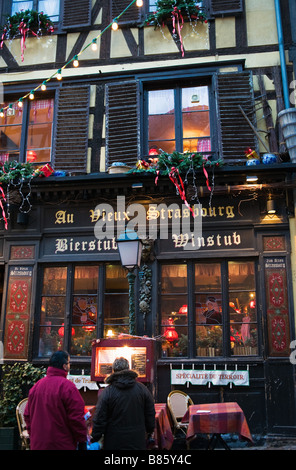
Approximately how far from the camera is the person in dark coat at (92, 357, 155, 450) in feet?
13.9

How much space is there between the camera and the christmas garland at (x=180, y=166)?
8.09m

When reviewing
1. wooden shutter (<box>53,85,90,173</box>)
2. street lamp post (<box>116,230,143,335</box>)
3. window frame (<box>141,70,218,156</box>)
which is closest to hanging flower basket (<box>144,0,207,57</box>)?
window frame (<box>141,70,218,156</box>)

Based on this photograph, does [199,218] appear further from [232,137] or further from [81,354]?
[81,354]

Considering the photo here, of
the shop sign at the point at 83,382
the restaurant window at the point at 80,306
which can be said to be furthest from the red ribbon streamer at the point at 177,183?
the shop sign at the point at 83,382

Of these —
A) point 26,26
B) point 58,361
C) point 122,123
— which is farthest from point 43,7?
point 58,361

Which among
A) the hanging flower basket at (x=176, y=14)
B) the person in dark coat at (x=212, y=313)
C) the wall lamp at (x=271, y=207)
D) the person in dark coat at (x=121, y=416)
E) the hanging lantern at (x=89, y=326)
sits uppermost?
the hanging flower basket at (x=176, y=14)

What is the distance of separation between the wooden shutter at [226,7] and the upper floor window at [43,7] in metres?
3.58

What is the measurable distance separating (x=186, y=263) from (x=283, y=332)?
2175mm

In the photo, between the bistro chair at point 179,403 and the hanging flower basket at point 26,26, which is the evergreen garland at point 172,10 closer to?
the hanging flower basket at point 26,26

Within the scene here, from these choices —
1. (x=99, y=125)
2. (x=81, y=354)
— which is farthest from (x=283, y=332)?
(x=99, y=125)

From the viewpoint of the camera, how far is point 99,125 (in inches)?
368

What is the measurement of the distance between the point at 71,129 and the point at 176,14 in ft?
10.8

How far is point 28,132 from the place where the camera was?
9.66m

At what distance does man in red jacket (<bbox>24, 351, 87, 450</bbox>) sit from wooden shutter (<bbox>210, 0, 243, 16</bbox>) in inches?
325
